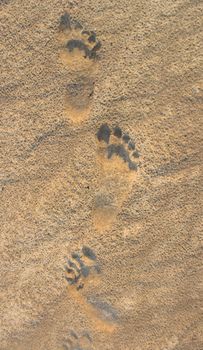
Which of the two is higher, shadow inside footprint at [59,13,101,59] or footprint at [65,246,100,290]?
shadow inside footprint at [59,13,101,59]

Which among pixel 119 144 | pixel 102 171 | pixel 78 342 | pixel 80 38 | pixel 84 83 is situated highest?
pixel 80 38

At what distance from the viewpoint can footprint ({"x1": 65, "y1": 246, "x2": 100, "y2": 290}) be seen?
151cm

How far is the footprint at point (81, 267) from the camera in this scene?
59.6 inches

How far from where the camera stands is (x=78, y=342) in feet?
5.15

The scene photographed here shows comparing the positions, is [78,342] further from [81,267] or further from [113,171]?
[113,171]

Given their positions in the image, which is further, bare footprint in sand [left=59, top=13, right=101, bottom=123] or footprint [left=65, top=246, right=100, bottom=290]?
footprint [left=65, top=246, right=100, bottom=290]

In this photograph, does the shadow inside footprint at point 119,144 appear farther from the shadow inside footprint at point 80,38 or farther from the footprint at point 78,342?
the footprint at point 78,342

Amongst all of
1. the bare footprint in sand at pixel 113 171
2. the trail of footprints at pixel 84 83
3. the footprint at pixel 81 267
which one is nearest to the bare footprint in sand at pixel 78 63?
the trail of footprints at pixel 84 83

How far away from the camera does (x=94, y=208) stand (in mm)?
1487

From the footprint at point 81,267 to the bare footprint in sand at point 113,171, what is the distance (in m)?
0.12

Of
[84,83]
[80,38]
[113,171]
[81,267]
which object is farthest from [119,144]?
[81,267]

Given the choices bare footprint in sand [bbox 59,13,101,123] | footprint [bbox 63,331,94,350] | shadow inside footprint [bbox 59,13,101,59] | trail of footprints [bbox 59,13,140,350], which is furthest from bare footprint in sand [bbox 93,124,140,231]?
footprint [bbox 63,331,94,350]

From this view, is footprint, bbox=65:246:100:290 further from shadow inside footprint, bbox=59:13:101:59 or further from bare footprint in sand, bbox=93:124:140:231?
shadow inside footprint, bbox=59:13:101:59

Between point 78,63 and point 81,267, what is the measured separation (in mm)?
791
